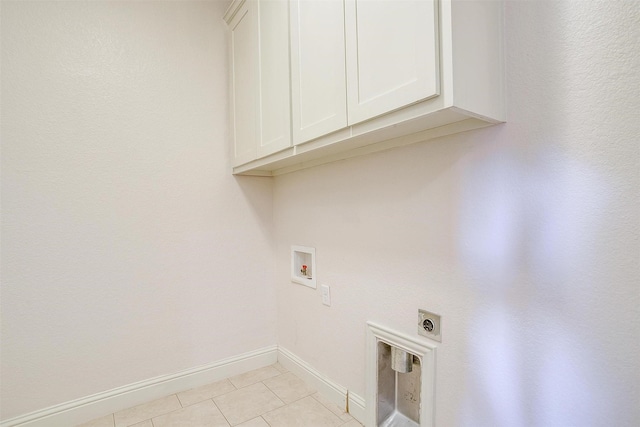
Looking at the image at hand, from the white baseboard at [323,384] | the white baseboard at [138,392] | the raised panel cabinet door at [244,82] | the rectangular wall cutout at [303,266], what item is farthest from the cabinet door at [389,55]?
the white baseboard at [138,392]

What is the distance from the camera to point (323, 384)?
1832 millimetres

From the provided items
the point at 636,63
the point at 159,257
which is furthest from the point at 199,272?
the point at 636,63

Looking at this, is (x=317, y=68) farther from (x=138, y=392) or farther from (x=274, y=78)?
(x=138, y=392)

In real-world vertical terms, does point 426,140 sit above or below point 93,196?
above

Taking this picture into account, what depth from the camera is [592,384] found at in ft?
2.84

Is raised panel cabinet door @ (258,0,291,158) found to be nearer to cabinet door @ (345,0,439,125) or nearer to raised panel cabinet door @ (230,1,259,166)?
raised panel cabinet door @ (230,1,259,166)

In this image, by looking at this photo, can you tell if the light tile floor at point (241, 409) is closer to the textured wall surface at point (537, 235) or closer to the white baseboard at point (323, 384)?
the white baseboard at point (323, 384)

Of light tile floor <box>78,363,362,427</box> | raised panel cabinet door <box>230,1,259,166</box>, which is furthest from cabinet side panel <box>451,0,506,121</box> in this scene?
light tile floor <box>78,363,362,427</box>

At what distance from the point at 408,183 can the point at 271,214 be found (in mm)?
1226

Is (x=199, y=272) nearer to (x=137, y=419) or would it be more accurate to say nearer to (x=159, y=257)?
(x=159, y=257)

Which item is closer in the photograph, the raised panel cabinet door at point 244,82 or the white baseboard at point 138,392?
the white baseboard at point 138,392

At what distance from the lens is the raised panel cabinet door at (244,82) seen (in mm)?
1805

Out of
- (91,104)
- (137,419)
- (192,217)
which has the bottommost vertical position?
(137,419)

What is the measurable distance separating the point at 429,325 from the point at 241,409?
118 centimetres
